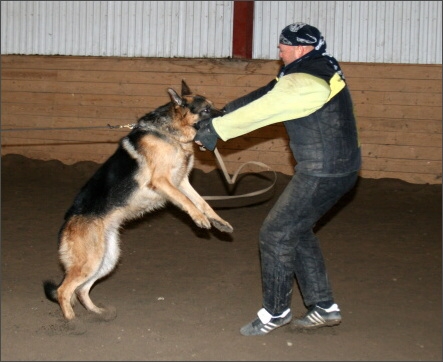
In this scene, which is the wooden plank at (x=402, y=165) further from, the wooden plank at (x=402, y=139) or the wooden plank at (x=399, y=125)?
the wooden plank at (x=399, y=125)

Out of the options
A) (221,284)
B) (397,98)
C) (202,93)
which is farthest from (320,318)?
(202,93)

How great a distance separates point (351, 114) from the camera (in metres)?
4.12

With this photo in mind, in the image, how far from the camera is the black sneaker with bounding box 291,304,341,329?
14.5 ft

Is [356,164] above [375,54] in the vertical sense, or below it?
below

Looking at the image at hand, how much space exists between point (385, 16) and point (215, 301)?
5.97 meters

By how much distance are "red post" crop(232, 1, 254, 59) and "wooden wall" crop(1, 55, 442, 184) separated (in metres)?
0.28

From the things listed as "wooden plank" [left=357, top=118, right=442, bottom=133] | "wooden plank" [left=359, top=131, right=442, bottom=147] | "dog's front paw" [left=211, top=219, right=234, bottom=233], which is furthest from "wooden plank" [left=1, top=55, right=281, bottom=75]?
"dog's front paw" [left=211, top=219, right=234, bottom=233]

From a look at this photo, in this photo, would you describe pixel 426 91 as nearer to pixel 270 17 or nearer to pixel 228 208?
pixel 270 17

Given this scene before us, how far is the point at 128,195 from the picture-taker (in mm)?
4918

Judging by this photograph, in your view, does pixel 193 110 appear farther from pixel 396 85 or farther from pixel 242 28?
pixel 242 28

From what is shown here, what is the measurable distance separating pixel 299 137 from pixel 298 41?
58 cm

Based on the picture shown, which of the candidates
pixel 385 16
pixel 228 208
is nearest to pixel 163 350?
pixel 228 208

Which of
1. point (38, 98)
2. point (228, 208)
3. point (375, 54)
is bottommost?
point (228, 208)

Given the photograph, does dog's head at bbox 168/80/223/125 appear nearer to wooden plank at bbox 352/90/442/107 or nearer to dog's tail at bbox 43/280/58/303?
dog's tail at bbox 43/280/58/303
